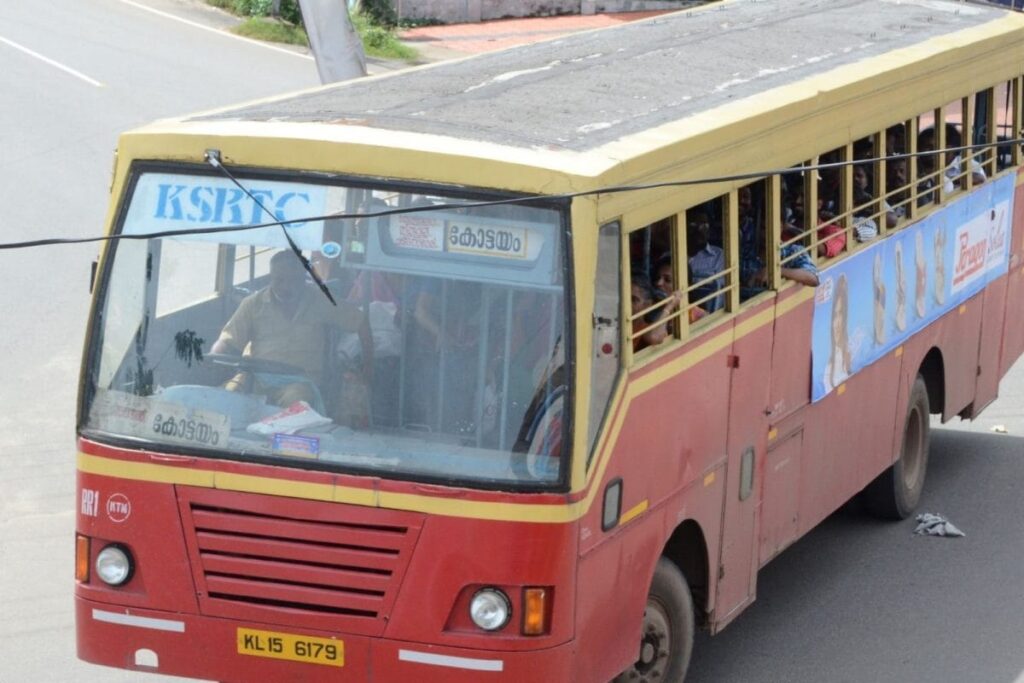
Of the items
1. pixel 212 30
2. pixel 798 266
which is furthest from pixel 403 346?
pixel 212 30

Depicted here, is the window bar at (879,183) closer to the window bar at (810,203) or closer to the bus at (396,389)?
the window bar at (810,203)

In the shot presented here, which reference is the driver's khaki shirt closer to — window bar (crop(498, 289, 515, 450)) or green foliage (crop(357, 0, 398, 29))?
window bar (crop(498, 289, 515, 450))

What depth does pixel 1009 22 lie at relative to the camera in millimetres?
11812

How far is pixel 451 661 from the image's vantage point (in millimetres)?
6258

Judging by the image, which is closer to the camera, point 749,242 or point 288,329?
point 288,329

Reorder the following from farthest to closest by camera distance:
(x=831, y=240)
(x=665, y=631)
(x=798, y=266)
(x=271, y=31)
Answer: (x=271, y=31) < (x=831, y=240) < (x=798, y=266) < (x=665, y=631)

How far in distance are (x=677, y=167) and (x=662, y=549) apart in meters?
1.63

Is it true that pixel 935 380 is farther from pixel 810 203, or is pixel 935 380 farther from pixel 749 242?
pixel 749 242

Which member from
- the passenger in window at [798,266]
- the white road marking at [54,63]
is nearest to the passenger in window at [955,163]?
the passenger in window at [798,266]

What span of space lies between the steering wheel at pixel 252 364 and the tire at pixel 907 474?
5.37 meters

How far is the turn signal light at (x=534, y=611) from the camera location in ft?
20.5

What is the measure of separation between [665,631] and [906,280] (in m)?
3.46

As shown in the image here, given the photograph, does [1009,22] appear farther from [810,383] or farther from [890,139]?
[810,383]

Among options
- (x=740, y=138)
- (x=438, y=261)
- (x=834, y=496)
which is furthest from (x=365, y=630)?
(x=834, y=496)
